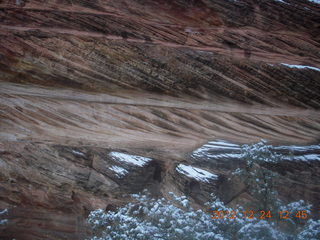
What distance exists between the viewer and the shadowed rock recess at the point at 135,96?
5488 mm

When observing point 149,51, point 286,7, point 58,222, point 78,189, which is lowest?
point 58,222

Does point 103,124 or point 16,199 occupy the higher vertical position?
point 103,124

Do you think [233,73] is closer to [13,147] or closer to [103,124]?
[103,124]

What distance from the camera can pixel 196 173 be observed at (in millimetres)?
5309

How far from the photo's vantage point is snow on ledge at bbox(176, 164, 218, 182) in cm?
527

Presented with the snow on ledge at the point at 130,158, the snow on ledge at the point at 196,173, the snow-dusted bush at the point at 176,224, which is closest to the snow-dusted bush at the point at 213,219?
the snow-dusted bush at the point at 176,224

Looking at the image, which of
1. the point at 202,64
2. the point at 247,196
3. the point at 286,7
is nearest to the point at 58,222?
the point at 247,196

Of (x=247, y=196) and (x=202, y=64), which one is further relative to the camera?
(x=202, y=64)

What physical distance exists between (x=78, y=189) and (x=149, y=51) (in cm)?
271

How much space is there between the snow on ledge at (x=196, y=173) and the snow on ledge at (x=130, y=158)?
1.90 ft

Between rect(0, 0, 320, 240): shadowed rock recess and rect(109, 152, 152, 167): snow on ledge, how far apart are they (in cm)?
2

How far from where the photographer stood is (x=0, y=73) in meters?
5.73
